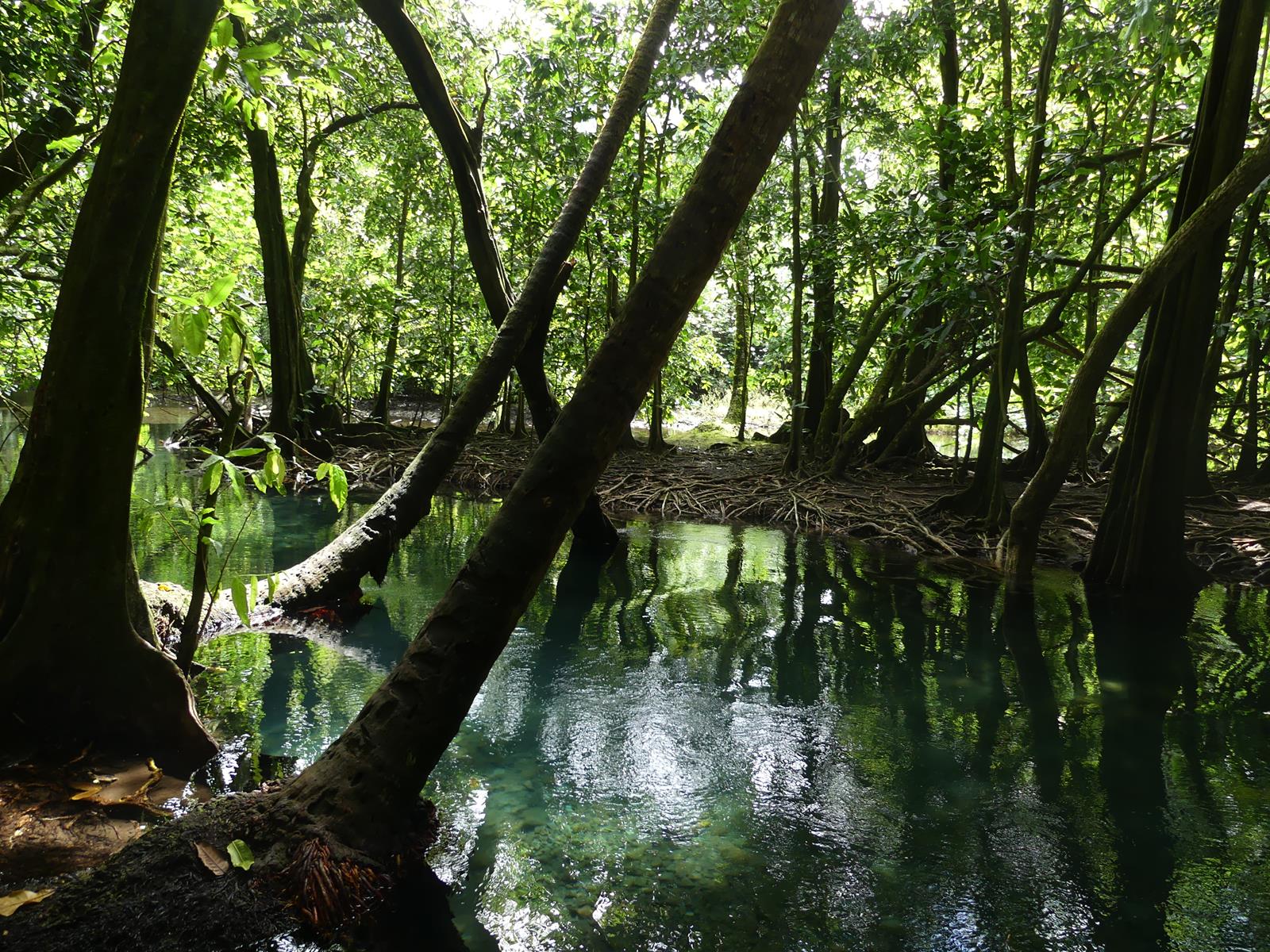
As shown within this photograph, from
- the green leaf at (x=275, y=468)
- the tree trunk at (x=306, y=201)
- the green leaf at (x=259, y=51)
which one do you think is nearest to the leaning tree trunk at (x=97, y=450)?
the green leaf at (x=259, y=51)

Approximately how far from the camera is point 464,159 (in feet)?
17.8

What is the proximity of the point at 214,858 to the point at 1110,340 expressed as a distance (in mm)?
6501

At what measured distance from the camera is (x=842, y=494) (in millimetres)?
10398

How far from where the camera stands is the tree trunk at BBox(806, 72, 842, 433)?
9.85m

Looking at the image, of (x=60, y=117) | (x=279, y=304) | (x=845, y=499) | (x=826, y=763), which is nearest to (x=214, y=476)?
(x=826, y=763)

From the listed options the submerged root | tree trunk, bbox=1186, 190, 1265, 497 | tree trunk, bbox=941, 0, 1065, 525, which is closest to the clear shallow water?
the submerged root

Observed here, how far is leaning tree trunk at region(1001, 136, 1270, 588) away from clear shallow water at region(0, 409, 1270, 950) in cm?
66

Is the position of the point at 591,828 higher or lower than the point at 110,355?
lower

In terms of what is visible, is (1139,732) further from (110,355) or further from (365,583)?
(365,583)

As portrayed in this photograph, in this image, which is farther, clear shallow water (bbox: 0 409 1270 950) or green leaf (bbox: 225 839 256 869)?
clear shallow water (bbox: 0 409 1270 950)

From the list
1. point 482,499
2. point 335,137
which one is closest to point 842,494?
point 482,499

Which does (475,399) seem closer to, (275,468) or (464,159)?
(464,159)

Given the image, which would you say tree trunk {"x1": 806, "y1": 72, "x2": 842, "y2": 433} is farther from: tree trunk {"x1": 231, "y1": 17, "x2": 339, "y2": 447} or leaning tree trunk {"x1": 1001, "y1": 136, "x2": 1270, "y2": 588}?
tree trunk {"x1": 231, "y1": 17, "x2": 339, "y2": 447}

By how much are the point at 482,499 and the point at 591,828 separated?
8.95 meters
